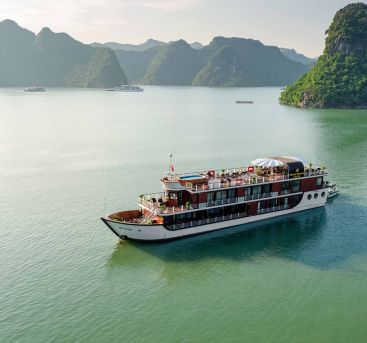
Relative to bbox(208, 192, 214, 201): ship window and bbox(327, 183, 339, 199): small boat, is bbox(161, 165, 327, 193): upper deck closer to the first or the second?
bbox(208, 192, 214, 201): ship window

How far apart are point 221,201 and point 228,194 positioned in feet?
4.45

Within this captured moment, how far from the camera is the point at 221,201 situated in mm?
46812

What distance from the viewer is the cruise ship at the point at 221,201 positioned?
143 feet

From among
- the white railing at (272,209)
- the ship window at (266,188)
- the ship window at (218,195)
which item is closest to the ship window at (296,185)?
the white railing at (272,209)

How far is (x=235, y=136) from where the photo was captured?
116 meters

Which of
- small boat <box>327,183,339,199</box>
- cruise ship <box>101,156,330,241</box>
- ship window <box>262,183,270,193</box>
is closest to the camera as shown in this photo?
cruise ship <box>101,156,330,241</box>

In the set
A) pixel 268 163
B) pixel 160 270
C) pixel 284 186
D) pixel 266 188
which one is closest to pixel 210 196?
pixel 266 188

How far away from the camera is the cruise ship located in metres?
43.4

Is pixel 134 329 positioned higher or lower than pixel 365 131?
lower

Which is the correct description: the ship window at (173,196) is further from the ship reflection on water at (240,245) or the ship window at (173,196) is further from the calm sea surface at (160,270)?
A: the calm sea surface at (160,270)

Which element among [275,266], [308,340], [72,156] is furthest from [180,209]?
[72,156]

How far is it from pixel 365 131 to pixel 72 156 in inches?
3419

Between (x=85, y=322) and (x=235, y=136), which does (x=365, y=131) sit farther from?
(x=85, y=322)

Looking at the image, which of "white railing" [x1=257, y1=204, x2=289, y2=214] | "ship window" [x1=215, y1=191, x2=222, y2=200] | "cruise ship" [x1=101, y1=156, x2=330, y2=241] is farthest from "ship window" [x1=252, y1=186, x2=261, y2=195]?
"ship window" [x1=215, y1=191, x2=222, y2=200]
